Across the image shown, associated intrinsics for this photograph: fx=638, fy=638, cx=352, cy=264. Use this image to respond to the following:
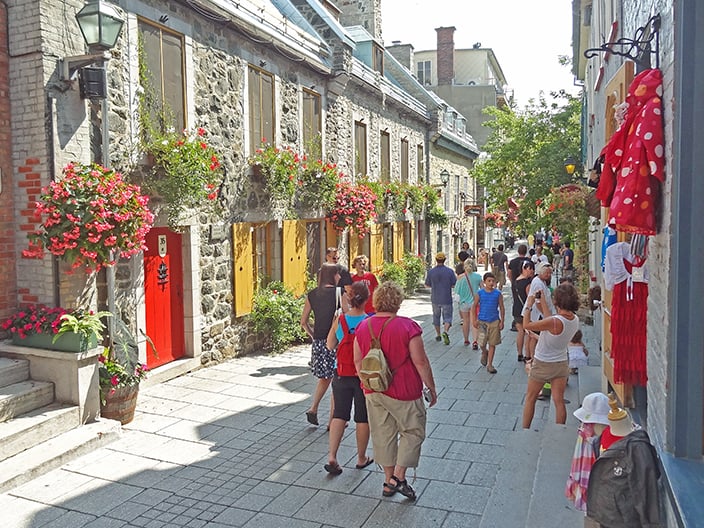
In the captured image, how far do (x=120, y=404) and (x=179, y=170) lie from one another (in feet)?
9.90

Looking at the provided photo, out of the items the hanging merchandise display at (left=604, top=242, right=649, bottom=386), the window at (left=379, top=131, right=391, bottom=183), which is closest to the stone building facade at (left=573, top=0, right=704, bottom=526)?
the hanging merchandise display at (left=604, top=242, right=649, bottom=386)

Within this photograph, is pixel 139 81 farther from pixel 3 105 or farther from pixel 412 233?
pixel 412 233

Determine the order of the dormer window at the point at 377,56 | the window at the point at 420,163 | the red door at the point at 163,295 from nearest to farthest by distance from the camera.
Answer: the red door at the point at 163,295, the dormer window at the point at 377,56, the window at the point at 420,163

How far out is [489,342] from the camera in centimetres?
949

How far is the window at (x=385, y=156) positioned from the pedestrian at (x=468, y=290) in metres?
6.87

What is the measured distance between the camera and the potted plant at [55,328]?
630 cm

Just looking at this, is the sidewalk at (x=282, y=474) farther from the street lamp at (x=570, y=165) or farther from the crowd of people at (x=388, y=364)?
the street lamp at (x=570, y=165)

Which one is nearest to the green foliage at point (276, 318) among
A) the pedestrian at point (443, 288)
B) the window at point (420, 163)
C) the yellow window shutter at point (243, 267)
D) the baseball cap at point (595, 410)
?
the yellow window shutter at point (243, 267)

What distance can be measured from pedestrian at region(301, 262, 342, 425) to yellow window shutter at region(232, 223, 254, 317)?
9.32ft

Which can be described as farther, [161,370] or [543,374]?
[161,370]

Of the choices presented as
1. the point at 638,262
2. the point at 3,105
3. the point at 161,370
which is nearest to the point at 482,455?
the point at 638,262

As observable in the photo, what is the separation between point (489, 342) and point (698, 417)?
669 cm

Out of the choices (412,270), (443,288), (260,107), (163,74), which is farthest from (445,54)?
(163,74)

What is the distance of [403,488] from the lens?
5.02 meters
